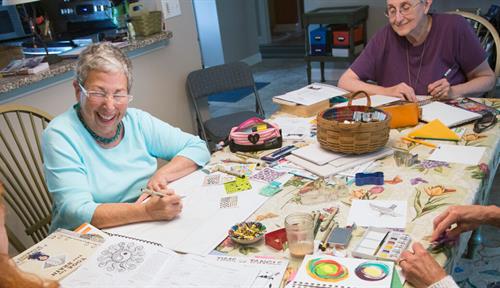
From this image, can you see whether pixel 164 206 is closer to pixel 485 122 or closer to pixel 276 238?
pixel 276 238

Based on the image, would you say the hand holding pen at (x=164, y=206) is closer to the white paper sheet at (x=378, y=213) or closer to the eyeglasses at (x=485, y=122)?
the white paper sheet at (x=378, y=213)

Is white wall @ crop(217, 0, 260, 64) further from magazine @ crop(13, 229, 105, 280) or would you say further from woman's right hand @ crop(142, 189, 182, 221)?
magazine @ crop(13, 229, 105, 280)

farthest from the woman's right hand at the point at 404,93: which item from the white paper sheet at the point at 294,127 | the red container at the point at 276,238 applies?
the red container at the point at 276,238

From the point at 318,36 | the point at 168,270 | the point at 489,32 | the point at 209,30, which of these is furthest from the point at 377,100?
the point at 209,30

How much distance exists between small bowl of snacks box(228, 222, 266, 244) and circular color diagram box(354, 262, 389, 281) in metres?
0.27

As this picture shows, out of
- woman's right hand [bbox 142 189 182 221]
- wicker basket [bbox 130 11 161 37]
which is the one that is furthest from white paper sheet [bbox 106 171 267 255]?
wicker basket [bbox 130 11 161 37]

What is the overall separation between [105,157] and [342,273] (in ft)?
3.05

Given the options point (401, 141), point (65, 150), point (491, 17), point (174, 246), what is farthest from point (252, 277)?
point (491, 17)

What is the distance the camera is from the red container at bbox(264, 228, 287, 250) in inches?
43.9

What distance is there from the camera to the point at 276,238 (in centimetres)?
113

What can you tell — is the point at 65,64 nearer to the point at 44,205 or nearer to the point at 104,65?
the point at 44,205

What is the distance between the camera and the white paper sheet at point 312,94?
2.04 meters

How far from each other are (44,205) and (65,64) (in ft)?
2.70

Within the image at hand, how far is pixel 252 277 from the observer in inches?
39.6
